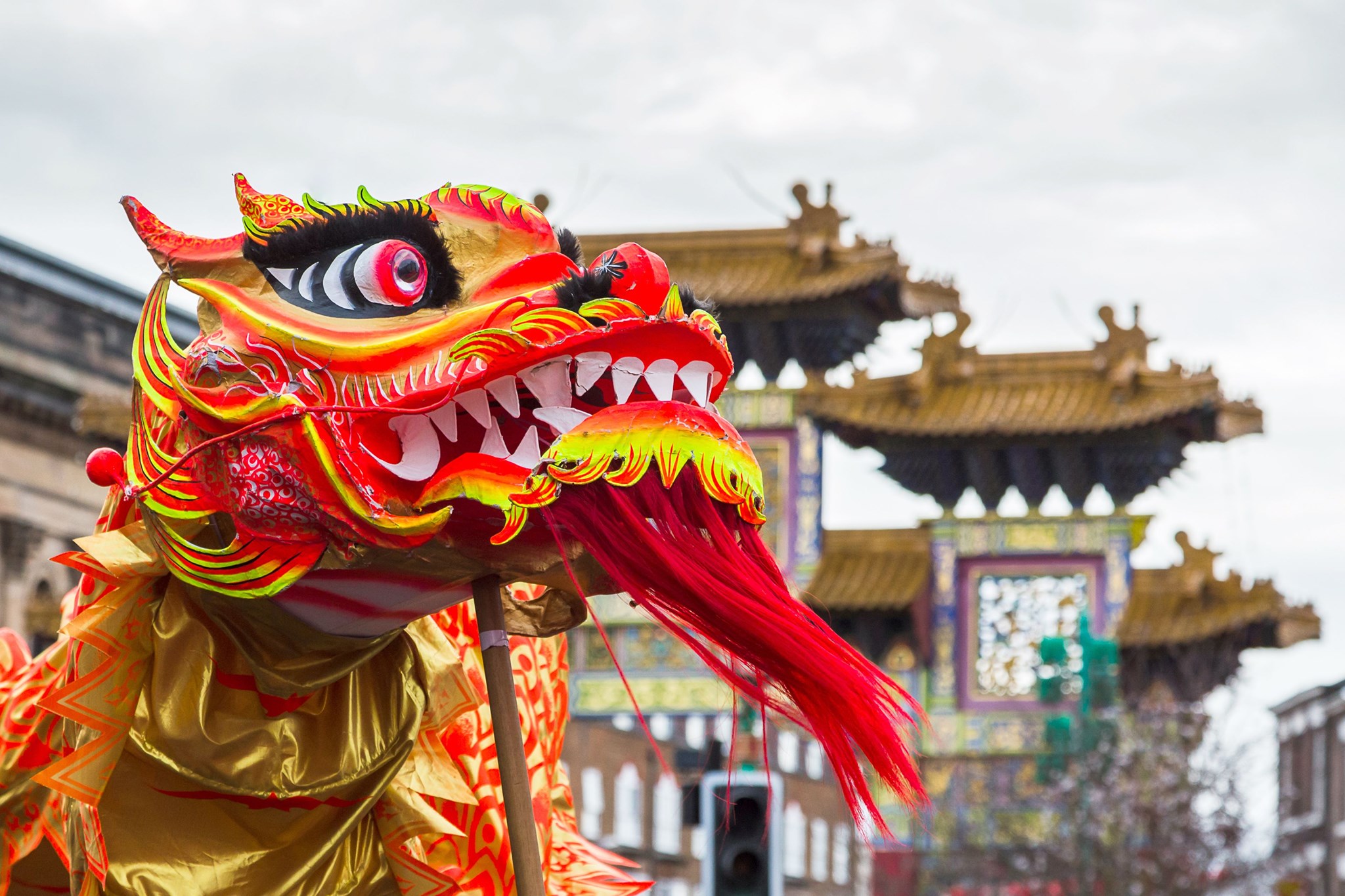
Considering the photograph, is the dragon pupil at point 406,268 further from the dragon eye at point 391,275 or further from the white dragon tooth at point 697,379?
the white dragon tooth at point 697,379

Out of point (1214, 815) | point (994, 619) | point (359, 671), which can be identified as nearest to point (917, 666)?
point (994, 619)

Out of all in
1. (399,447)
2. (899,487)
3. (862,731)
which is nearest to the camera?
(862,731)

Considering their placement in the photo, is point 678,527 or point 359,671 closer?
point 678,527

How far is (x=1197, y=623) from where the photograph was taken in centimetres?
1825

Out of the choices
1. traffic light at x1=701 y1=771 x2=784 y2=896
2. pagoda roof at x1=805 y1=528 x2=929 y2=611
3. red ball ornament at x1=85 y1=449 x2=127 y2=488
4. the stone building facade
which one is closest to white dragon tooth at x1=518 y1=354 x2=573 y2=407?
red ball ornament at x1=85 y1=449 x2=127 y2=488

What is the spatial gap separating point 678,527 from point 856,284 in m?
16.7

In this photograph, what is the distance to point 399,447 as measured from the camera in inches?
94.4

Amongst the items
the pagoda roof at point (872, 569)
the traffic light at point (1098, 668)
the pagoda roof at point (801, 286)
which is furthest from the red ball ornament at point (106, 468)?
the pagoda roof at point (801, 286)

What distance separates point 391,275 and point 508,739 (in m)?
0.57

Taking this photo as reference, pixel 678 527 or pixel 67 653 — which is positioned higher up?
pixel 678 527

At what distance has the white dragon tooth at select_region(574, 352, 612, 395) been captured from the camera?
2326 mm

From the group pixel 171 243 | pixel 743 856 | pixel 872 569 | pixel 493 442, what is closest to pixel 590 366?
pixel 493 442

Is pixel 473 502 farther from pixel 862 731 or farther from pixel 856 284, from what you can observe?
pixel 856 284

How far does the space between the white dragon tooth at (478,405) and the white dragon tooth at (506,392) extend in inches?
0.4
